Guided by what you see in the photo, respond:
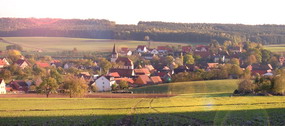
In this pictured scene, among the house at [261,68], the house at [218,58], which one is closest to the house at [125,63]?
the house at [218,58]

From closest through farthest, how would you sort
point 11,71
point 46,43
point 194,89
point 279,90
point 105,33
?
point 279,90
point 194,89
point 11,71
point 46,43
point 105,33

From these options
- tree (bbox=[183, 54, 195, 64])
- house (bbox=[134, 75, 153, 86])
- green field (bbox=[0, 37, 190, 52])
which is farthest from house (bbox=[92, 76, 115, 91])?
green field (bbox=[0, 37, 190, 52])

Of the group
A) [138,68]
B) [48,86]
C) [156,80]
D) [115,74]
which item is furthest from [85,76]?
[48,86]

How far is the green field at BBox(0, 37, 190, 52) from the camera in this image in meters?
142

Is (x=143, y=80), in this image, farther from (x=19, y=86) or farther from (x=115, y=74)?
(x=19, y=86)

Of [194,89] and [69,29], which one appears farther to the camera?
[69,29]

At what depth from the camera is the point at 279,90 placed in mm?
57500

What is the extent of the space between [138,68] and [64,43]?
5590 centimetres

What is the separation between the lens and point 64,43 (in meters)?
153

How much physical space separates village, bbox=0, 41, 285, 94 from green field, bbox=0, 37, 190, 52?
871cm

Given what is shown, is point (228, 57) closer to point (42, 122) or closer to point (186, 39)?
point (186, 39)

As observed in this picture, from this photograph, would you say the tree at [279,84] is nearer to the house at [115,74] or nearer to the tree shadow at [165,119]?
the tree shadow at [165,119]

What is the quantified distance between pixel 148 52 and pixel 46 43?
109ft

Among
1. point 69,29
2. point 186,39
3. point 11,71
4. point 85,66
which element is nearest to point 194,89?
point 11,71
